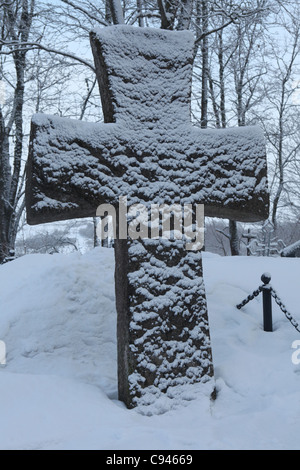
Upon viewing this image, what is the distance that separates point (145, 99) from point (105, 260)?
2458 mm

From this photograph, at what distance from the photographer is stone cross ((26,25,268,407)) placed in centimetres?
282

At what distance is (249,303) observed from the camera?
14.6 feet

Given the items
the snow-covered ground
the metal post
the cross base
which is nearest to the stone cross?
the cross base

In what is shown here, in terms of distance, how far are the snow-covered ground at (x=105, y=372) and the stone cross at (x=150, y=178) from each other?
28 centimetres

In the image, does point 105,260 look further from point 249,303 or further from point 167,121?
point 167,121

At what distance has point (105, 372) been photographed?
326cm

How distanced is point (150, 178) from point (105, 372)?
1565 mm

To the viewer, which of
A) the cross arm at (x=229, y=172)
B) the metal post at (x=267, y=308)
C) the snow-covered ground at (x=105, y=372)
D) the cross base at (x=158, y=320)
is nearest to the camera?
the snow-covered ground at (x=105, y=372)

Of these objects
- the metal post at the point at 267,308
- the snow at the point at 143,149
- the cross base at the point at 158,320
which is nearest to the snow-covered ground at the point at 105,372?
the metal post at the point at 267,308

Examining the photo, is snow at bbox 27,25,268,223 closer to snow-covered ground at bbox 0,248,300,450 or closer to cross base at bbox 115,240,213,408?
cross base at bbox 115,240,213,408

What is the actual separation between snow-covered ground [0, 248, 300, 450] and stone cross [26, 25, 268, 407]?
282 mm

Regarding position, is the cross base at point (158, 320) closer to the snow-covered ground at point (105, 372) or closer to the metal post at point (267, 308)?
the snow-covered ground at point (105, 372)

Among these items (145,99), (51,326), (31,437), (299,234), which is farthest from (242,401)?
(299,234)

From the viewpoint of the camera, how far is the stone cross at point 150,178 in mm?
2818
